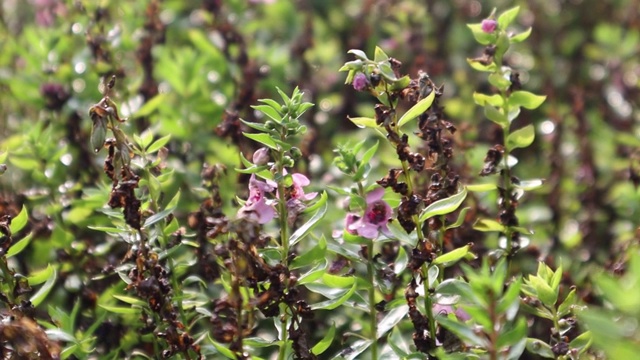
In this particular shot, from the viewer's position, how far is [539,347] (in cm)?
133

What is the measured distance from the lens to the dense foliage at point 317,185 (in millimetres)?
1318

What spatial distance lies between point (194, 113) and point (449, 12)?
154 centimetres

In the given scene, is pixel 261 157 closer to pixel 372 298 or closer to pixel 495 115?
pixel 372 298

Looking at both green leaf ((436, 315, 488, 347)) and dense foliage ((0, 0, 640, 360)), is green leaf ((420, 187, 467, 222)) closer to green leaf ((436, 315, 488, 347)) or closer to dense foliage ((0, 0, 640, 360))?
dense foliage ((0, 0, 640, 360))

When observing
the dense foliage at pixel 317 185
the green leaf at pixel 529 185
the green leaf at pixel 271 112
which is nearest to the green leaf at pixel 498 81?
the dense foliage at pixel 317 185

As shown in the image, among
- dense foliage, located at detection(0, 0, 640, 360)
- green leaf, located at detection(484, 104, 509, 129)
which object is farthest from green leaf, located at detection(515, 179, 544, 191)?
green leaf, located at detection(484, 104, 509, 129)

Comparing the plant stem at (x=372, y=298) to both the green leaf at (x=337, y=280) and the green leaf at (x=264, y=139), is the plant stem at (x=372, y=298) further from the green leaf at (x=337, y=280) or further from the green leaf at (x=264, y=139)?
the green leaf at (x=264, y=139)

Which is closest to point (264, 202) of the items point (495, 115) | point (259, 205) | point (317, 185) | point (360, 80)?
point (259, 205)

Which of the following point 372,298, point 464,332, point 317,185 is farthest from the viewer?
point 317,185

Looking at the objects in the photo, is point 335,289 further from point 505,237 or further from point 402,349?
point 505,237

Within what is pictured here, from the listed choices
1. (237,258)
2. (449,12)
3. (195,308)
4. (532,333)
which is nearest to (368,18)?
(449,12)

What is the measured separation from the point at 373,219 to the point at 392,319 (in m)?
0.18

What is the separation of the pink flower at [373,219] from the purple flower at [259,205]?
146 mm

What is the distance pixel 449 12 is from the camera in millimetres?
3471
